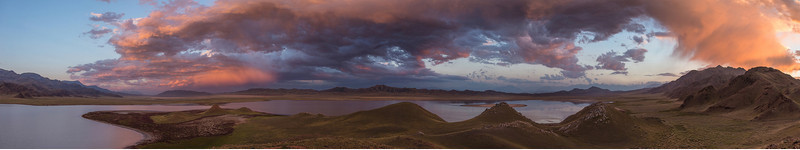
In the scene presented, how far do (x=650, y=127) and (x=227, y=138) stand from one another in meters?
60.9

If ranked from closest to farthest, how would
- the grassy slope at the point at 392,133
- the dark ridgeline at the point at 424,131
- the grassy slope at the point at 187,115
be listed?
the grassy slope at the point at 392,133
the dark ridgeline at the point at 424,131
the grassy slope at the point at 187,115

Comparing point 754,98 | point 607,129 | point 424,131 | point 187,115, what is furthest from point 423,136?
point 754,98

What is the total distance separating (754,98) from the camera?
8231cm

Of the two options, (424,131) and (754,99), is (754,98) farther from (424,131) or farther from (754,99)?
(424,131)

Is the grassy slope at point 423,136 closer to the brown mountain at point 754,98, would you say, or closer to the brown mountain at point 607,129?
the brown mountain at point 607,129

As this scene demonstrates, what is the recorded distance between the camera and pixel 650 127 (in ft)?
170

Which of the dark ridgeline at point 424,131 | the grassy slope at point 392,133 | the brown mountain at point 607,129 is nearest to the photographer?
the grassy slope at point 392,133

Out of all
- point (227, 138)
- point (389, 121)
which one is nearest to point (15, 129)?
point (227, 138)

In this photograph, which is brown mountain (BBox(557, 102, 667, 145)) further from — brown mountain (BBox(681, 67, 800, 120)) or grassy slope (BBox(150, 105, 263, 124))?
grassy slope (BBox(150, 105, 263, 124))

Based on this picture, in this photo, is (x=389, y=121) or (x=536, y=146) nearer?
(x=536, y=146)

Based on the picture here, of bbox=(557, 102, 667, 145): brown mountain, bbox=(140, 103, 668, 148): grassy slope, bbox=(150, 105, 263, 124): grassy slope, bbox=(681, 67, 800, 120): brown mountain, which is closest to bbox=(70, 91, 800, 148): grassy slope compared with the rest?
bbox=(140, 103, 668, 148): grassy slope

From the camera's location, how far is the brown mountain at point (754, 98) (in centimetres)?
6512

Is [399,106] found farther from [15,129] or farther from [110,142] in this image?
[15,129]

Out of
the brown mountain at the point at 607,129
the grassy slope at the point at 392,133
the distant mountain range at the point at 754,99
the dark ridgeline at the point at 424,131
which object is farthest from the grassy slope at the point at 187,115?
the distant mountain range at the point at 754,99
